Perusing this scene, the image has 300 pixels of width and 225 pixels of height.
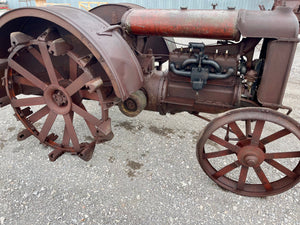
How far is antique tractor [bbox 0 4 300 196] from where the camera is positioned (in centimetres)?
182

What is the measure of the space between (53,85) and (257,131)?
193 cm

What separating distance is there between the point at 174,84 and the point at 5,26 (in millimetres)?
1783

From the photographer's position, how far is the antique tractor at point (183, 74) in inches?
71.6

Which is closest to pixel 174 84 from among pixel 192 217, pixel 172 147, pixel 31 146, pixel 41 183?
pixel 172 147

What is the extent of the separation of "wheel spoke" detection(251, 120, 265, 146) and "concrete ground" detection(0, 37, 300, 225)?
0.61 m

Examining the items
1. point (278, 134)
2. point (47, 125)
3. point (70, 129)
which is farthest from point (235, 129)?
point (47, 125)

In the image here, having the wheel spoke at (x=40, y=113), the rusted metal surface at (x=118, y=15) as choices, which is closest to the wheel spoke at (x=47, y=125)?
the wheel spoke at (x=40, y=113)

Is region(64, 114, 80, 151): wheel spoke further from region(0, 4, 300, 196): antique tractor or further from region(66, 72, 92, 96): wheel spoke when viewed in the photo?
region(66, 72, 92, 96): wheel spoke

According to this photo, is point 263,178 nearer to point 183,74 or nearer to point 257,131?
point 257,131

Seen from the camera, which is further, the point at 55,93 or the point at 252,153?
the point at 55,93

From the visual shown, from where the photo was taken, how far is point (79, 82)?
78.7 inches

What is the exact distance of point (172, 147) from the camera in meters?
2.79

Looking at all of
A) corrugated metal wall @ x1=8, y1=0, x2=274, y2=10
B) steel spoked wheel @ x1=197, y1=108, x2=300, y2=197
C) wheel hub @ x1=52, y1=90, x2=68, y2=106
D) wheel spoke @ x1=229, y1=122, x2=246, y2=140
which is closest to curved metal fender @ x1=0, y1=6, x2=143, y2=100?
wheel hub @ x1=52, y1=90, x2=68, y2=106

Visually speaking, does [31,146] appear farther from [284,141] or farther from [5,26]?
[284,141]
